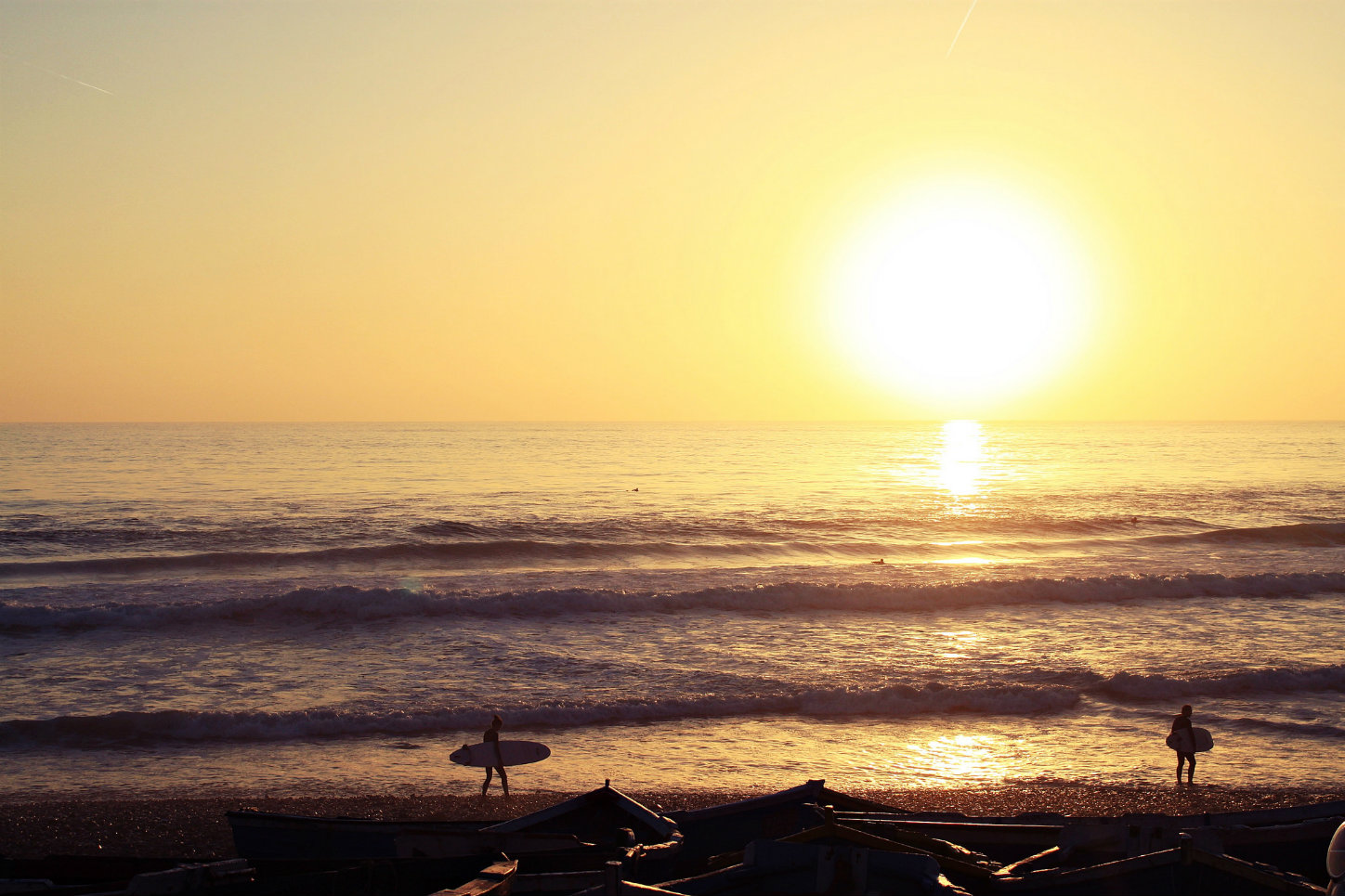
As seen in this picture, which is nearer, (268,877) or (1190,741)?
(268,877)

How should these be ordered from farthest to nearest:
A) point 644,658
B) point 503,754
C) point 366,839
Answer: point 644,658 → point 503,754 → point 366,839

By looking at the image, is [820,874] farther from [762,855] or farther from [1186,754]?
[1186,754]

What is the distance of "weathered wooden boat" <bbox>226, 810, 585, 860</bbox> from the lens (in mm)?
6422

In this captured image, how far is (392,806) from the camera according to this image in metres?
10.5

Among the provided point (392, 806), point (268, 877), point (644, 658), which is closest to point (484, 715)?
point (392, 806)

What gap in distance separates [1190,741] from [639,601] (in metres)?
14.4

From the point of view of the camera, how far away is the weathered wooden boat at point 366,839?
253 inches

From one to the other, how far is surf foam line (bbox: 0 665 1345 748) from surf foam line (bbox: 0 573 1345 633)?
A: 7.58m

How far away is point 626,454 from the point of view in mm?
92000

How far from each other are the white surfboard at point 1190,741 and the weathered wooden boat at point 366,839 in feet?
26.1

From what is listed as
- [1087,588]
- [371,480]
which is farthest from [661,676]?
[371,480]

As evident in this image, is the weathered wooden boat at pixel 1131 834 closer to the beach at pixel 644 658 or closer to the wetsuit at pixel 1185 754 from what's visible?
the beach at pixel 644 658

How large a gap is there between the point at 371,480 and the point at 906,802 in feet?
178

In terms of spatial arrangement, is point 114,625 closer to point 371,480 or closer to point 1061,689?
point 1061,689
